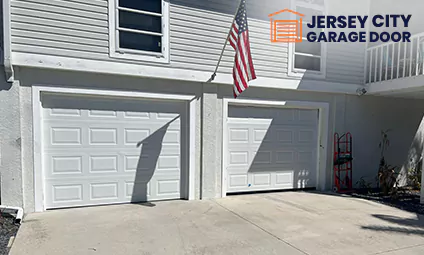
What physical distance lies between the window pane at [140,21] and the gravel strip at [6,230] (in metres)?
3.75

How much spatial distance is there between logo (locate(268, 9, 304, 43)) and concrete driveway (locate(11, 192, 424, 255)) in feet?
12.6

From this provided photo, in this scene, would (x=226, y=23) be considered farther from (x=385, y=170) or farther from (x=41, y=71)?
(x=385, y=170)

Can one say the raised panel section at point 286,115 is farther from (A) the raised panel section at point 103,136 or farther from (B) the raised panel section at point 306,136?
(A) the raised panel section at point 103,136

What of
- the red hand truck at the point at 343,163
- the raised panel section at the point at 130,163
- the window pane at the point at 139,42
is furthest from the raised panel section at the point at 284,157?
the window pane at the point at 139,42

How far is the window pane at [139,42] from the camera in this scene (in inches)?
186

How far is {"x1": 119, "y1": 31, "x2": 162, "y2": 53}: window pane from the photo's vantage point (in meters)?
4.71

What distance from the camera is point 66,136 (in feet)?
14.8

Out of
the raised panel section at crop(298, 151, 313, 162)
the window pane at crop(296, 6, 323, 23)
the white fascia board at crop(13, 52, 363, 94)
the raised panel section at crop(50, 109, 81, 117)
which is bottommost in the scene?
the raised panel section at crop(298, 151, 313, 162)

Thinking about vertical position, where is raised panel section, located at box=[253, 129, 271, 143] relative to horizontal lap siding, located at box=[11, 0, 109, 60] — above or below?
below

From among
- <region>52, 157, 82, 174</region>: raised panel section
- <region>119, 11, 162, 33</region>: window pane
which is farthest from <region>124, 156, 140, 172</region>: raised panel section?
<region>119, 11, 162, 33</region>: window pane

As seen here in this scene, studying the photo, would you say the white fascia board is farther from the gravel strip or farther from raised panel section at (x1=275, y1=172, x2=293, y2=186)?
the gravel strip

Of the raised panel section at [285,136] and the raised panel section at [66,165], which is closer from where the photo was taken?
the raised panel section at [66,165]

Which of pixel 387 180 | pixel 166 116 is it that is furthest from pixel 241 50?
pixel 387 180

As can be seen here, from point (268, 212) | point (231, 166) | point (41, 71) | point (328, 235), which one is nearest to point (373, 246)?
point (328, 235)
